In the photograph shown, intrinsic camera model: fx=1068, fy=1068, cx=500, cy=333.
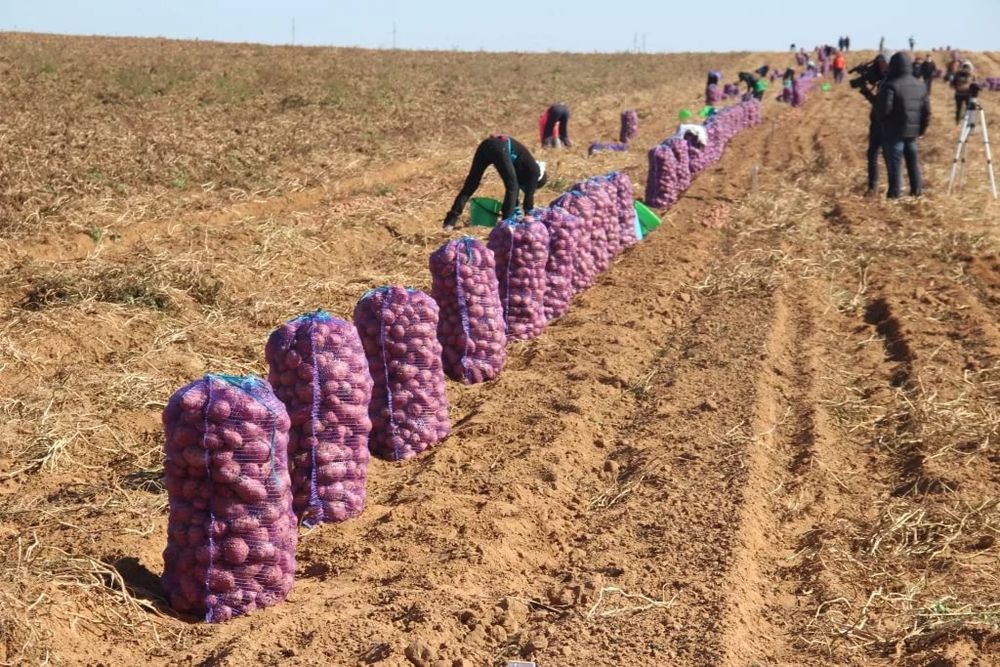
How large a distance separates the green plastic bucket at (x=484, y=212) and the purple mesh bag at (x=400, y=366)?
5600 millimetres

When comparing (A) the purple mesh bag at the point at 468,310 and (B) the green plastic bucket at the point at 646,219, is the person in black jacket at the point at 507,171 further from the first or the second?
(A) the purple mesh bag at the point at 468,310

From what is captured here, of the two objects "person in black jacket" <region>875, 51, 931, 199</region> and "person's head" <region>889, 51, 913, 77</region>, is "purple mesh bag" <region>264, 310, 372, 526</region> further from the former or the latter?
"person's head" <region>889, 51, 913, 77</region>

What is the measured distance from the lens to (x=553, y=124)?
19.5m

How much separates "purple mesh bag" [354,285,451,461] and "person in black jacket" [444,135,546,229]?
4735 millimetres

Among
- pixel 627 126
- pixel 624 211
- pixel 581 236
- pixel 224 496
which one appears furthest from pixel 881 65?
pixel 224 496

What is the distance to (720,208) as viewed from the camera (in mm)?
13609

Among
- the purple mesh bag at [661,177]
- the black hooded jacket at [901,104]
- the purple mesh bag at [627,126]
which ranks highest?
the black hooded jacket at [901,104]

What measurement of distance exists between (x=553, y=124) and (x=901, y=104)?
7.69 meters

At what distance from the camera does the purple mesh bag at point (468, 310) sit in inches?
265

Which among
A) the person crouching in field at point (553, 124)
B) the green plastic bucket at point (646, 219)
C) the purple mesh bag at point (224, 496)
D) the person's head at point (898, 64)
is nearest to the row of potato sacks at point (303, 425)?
the purple mesh bag at point (224, 496)

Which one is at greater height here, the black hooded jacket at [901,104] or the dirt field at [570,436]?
the black hooded jacket at [901,104]

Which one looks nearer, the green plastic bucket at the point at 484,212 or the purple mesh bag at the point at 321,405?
the purple mesh bag at the point at 321,405

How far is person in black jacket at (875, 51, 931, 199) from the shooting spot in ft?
42.5

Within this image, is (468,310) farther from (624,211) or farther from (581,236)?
(624,211)
